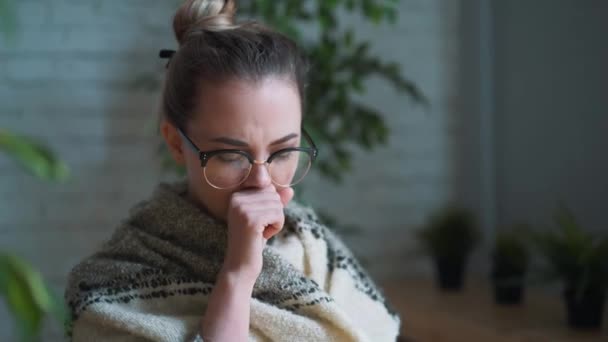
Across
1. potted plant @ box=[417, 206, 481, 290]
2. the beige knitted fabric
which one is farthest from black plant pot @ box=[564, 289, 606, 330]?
the beige knitted fabric

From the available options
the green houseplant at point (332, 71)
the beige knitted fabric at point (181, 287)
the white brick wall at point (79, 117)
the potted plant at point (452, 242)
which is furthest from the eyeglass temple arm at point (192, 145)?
the potted plant at point (452, 242)

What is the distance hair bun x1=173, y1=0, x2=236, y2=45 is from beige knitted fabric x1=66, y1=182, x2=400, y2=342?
245 millimetres

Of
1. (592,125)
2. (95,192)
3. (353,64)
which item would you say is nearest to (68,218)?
(95,192)

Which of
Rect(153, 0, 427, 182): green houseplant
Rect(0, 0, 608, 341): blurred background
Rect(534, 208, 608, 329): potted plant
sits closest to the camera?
Rect(534, 208, 608, 329): potted plant

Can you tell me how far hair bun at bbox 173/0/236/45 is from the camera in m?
1.13

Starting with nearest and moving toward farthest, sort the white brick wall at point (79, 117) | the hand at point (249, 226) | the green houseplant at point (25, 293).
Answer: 1. the green houseplant at point (25, 293)
2. the hand at point (249, 226)
3. the white brick wall at point (79, 117)

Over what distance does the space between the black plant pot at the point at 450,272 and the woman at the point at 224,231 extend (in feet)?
5.92

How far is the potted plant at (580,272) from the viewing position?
2.18 metres

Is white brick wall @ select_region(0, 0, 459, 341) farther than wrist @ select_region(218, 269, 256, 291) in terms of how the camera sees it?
Yes

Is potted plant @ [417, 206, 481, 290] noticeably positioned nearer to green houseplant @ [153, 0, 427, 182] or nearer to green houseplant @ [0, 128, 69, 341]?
green houseplant @ [153, 0, 427, 182]

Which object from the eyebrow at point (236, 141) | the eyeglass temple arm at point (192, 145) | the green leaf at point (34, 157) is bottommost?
the eyeglass temple arm at point (192, 145)

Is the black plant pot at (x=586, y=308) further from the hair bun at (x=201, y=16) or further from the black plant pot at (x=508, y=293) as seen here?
the hair bun at (x=201, y=16)

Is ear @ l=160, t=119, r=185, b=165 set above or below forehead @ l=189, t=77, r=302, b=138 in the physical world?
below

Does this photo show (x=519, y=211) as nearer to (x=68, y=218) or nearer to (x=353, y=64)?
(x=353, y=64)
